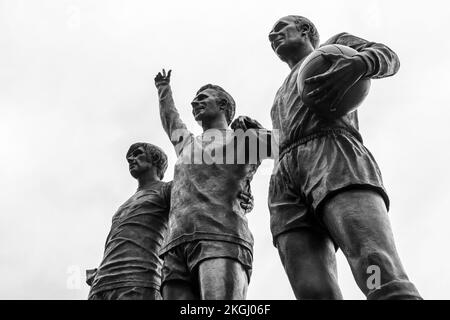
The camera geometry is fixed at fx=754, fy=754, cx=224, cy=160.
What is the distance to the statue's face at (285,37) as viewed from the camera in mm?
7715

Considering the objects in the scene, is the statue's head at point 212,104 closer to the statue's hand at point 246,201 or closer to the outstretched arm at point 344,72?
the statue's hand at point 246,201

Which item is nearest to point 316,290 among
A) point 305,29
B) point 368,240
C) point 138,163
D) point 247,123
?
point 368,240

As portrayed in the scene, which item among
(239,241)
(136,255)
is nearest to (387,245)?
(239,241)

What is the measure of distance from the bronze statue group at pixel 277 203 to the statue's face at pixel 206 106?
14 millimetres

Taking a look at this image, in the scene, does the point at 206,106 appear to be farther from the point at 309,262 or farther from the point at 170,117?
the point at 309,262

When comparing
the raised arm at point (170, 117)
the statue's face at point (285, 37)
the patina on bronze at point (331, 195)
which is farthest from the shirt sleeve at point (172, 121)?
the patina on bronze at point (331, 195)

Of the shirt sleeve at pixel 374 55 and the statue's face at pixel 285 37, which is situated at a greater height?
the statue's face at pixel 285 37

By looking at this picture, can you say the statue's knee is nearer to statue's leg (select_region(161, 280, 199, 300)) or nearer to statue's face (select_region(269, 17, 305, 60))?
statue's leg (select_region(161, 280, 199, 300))

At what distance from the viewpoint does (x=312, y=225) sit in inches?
250

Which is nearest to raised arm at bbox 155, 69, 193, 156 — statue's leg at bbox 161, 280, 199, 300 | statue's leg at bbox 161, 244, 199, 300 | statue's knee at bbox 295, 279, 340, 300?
statue's leg at bbox 161, 244, 199, 300

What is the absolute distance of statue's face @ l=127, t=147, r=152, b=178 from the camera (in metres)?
10.8

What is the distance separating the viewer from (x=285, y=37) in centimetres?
773
